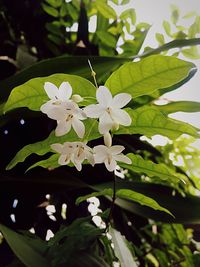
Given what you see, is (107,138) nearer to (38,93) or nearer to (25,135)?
(38,93)

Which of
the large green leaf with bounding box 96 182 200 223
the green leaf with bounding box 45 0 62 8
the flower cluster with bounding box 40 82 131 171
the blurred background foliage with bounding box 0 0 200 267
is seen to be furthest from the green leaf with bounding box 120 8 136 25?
the flower cluster with bounding box 40 82 131 171

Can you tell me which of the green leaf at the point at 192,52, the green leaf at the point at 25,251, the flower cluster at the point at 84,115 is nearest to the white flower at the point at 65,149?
the flower cluster at the point at 84,115

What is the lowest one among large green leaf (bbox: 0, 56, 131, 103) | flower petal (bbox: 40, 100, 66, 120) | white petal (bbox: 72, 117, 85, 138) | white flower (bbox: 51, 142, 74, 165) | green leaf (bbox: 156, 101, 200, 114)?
green leaf (bbox: 156, 101, 200, 114)

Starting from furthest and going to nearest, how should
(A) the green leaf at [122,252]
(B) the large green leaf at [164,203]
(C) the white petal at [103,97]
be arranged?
1. (B) the large green leaf at [164,203]
2. (A) the green leaf at [122,252]
3. (C) the white petal at [103,97]

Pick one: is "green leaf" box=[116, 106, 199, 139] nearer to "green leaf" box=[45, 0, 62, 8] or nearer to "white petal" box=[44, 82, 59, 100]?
"white petal" box=[44, 82, 59, 100]

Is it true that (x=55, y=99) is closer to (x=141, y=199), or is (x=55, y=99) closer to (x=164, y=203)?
(x=141, y=199)

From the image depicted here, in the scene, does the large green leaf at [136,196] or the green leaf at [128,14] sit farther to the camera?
the green leaf at [128,14]

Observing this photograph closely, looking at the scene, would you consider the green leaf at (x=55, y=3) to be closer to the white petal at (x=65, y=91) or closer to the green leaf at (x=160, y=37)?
the green leaf at (x=160, y=37)
